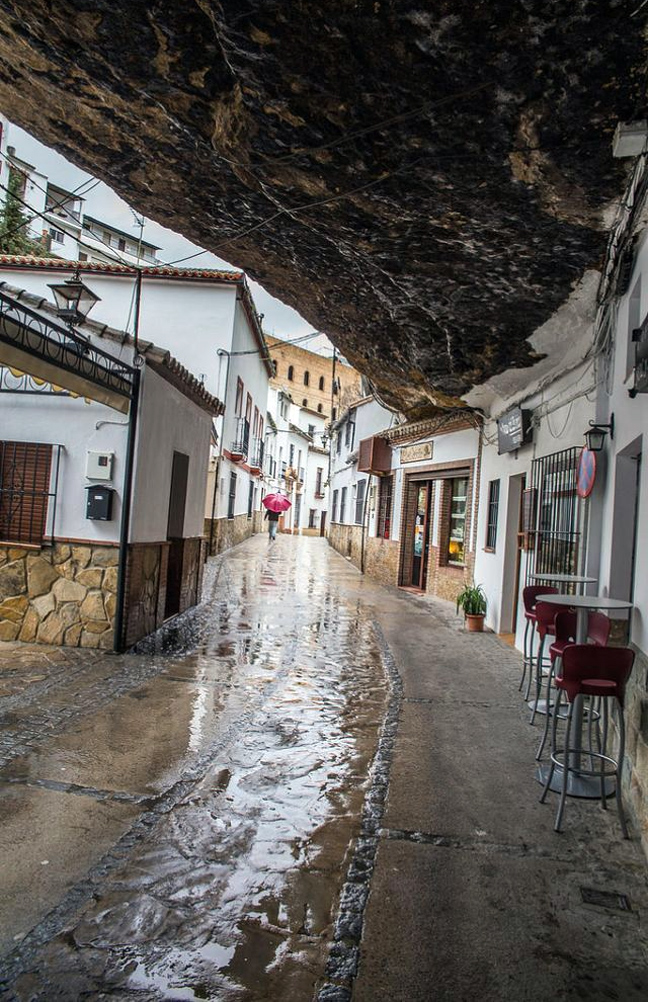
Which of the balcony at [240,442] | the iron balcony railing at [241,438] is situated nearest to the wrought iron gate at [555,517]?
the balcony at [240,442]

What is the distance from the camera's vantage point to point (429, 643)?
8.61m

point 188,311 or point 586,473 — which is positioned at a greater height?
point 188,311

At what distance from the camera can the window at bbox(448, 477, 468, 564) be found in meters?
12.5

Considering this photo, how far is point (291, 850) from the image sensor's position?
322 centimetres

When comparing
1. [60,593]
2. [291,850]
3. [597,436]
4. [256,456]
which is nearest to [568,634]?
[597,436]

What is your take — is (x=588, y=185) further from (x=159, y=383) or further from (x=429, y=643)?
(x=429, y=643)

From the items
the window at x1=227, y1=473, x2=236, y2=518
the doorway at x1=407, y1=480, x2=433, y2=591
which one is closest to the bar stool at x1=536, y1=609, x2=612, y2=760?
the doorway at x1=407, y1=480, x2=433, y2=591

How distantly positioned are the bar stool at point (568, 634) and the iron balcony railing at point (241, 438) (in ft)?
56.7

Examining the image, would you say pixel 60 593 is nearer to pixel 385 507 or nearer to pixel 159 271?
pixel 385 507

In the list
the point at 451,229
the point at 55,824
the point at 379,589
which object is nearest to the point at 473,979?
the point at 55,824

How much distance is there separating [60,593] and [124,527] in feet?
3.43

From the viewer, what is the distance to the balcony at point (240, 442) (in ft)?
70.7

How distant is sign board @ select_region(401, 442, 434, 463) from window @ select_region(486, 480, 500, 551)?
10.8 ft

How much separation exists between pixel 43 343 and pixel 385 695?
450 centimetres
